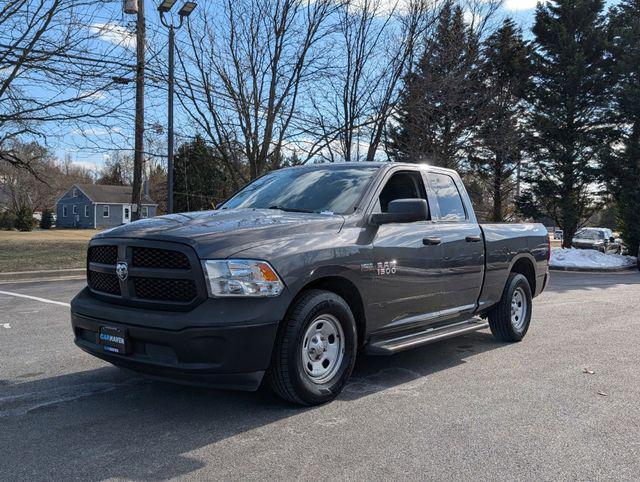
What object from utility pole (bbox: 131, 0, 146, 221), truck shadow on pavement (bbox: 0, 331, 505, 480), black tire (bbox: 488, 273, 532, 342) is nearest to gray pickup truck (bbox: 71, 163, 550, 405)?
truck shadow on pavement (bbox: 0, 331, 505, 480)

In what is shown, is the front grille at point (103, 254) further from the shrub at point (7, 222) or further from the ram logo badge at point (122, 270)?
the shrub at point (7, 222)

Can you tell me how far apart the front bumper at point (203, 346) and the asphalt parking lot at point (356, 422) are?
0.39 meters

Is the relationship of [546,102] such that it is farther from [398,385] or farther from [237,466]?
[237,466]

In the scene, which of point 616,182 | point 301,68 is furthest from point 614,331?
point 616,182

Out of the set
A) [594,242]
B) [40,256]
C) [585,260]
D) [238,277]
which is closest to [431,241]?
[238,277]

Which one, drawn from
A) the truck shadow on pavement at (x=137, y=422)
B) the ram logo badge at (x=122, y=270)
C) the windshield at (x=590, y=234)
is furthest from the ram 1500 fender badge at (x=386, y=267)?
the windshield at (x=590, y=234)

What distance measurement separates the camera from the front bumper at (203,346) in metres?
3.56

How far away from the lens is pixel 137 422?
3.86 m

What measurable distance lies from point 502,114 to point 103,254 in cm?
2164

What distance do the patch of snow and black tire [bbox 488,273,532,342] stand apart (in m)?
13.4

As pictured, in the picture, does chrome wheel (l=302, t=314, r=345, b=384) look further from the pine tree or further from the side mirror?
the pine tree

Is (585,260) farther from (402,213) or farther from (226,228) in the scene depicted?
(226,228)

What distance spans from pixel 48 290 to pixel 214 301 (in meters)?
8.88

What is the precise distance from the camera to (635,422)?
407 cm
